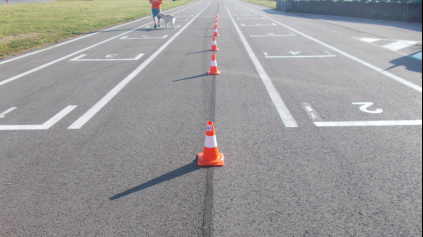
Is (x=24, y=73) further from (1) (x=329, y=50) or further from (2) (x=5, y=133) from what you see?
(1) (x=329, y=50)

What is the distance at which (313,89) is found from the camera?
6758mm

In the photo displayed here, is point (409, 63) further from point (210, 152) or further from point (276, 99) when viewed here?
point (210, 152)

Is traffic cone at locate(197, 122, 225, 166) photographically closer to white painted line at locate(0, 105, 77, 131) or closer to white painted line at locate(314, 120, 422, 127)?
white painted line at locate(314, 120, 422, 127)

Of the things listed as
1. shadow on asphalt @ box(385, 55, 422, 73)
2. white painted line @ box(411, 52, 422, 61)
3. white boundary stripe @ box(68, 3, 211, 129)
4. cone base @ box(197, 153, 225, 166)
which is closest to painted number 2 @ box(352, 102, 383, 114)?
cone base @ box(197, 153, 225, 166)

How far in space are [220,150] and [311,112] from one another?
2190mm

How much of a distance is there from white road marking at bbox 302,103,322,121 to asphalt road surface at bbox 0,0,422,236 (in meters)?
0.03

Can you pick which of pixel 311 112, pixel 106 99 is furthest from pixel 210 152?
pixel 106 99

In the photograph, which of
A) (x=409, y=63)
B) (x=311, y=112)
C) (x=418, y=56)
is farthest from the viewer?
(x=418, y=56)

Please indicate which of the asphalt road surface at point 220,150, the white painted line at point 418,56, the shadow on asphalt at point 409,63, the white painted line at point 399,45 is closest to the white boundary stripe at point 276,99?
the asphalt road surface at point 220,150

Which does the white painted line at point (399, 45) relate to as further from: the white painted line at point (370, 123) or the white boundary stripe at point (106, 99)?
the white boundary stripe at point (106, 99)

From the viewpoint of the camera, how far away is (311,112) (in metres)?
5.49

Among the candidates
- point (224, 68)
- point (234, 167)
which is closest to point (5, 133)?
point (234, 167)

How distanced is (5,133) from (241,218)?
433 cm

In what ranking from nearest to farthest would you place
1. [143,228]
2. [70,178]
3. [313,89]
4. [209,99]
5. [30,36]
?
1. [143,228]
2. [70,178]
3. [209,99]
4. [313,89]
5. [30,36]
